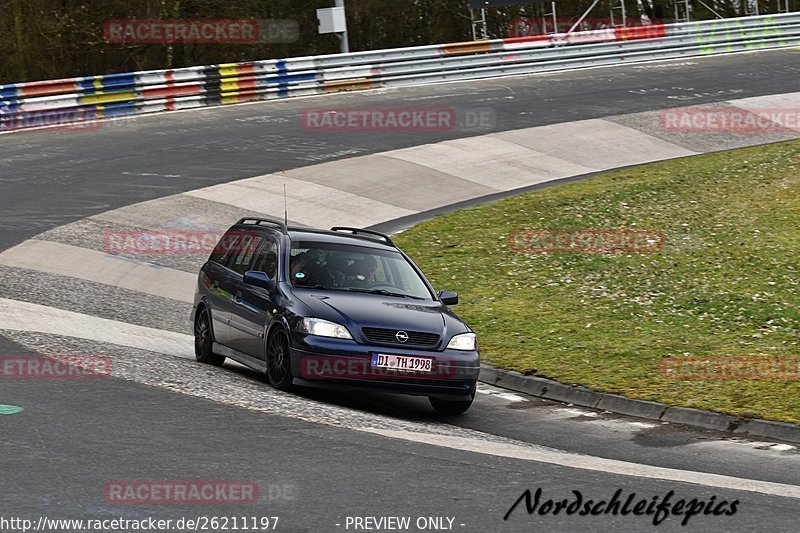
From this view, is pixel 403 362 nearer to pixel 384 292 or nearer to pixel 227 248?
pixel 384 292

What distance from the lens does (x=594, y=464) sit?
28.8ft

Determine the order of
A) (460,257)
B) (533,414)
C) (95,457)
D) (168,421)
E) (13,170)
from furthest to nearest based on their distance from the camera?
(13,170) < (460,257) < (533,414) < (168,421) < (95,457)

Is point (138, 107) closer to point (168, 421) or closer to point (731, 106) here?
point (731, 106)

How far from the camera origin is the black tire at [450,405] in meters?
10.9

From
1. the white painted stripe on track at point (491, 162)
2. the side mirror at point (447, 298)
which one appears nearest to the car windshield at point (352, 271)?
the side mirror at point (447, 298)

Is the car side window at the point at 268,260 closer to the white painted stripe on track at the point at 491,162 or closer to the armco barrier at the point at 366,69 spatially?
the white painted stripe on track at the point at 491,162

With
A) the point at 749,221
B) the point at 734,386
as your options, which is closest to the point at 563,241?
the point at 749,221

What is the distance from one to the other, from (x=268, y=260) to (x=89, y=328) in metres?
3.08

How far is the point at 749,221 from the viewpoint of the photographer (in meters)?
19.8

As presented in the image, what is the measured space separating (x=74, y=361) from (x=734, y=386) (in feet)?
20.8

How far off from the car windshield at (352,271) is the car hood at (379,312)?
0.23 metres

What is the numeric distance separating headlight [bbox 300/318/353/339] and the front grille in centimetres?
17

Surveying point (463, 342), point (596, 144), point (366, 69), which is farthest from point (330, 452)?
point (366, 69)

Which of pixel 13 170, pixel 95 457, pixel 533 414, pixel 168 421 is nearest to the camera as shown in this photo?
pixel 95 457
